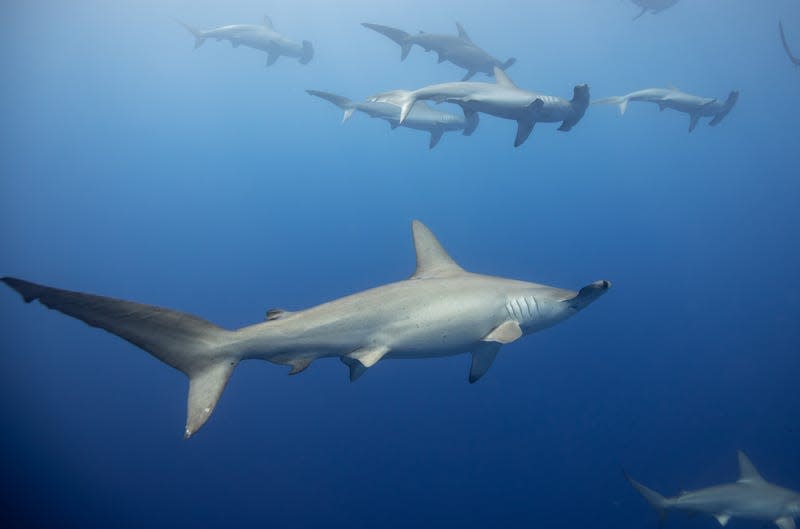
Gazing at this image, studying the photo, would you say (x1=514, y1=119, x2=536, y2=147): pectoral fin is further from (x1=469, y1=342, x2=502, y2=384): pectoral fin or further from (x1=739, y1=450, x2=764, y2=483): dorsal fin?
(x1=739, y1=450, x2=764, y2=483): dorsal fin

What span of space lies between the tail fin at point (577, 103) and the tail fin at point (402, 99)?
8.52 feet

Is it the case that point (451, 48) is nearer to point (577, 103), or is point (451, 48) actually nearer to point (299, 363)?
point (577, 103)

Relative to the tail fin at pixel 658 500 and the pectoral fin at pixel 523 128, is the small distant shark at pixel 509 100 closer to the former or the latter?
the pectoral fin at pixel 523 128

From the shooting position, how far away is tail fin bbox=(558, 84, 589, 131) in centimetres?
703

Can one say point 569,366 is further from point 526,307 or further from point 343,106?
point 526,307

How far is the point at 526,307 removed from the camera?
404 centimetres

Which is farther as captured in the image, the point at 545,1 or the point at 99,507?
the point at 545,1

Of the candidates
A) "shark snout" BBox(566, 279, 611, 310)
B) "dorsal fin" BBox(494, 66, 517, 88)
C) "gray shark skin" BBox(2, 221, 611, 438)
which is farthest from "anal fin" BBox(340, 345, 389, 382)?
"dorsal fin" BBox(494, 66, 517, 88)

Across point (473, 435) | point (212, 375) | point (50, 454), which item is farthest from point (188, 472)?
point (212, 375)

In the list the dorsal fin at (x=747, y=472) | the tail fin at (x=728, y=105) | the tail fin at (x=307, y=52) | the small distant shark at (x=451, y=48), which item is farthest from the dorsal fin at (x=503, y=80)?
the tail fin at (x=307, y=52)

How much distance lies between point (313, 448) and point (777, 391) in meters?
15.4

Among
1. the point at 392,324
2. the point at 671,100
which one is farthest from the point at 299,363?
the point at 671,100

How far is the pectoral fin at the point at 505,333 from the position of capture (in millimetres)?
3697

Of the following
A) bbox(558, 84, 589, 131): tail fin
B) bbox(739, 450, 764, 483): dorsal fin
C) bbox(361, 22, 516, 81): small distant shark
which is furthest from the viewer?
bbox(361, 22, 516, 81): small distant shark
